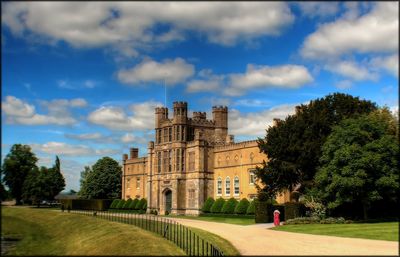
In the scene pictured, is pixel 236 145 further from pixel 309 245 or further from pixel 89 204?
pixel 309 245

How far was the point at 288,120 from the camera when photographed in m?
47.3

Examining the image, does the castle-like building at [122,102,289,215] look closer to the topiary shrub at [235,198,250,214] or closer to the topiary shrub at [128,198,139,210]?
the topiary shrub at [235,198,250,214]

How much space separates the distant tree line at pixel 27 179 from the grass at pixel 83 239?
1542 inches

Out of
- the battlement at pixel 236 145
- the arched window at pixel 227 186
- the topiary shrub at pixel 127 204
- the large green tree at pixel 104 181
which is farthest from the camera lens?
the large green tree at pixel 104 181

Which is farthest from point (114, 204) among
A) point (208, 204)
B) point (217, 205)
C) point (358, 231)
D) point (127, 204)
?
point (358, 231)

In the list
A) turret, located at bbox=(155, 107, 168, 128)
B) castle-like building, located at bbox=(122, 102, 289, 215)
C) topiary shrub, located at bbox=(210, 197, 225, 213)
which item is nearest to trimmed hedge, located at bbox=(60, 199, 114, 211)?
castle-like building, located at bbox=(122, 102, 289, 215)

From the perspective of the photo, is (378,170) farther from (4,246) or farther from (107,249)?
(4,246)

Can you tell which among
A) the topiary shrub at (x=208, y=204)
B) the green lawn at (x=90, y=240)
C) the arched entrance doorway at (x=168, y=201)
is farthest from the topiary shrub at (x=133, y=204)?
the green lawn at (x=90, y=240)

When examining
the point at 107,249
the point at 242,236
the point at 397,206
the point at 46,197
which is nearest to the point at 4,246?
the point at 107,249

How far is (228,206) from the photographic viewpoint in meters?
57.0

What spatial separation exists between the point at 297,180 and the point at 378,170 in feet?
30.5

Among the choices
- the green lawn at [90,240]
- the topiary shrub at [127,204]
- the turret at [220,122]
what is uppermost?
the turret at [220,122]

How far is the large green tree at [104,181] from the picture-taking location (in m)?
90.2

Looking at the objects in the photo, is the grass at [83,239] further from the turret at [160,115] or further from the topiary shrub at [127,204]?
the topiary shrub at [127,204]
